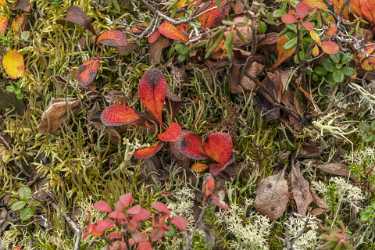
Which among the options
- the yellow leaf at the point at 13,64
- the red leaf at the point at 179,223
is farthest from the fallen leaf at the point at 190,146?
the yellow leaf at the point at 13,64

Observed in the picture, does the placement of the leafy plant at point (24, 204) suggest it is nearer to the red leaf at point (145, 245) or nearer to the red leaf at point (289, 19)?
the red leaf at point (145, 245)

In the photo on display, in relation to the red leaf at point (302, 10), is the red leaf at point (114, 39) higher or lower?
lower

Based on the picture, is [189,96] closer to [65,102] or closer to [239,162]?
[239,162]

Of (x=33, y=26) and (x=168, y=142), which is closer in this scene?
(x=168, y=142)

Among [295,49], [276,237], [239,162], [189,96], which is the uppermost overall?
[295,49]

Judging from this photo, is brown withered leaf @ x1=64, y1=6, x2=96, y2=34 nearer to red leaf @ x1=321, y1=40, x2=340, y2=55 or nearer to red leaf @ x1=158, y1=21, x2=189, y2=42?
red leaf @ x1=158, y1=21, x2=189, y2=42

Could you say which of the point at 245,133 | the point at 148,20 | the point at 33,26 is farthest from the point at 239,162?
the point at 33,26

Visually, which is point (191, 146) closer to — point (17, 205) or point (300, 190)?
point (300, 190)

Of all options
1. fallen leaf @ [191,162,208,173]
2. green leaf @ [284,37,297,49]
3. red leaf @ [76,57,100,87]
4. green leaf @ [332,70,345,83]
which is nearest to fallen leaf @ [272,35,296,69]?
green leaf @ [284,37,297,49]
